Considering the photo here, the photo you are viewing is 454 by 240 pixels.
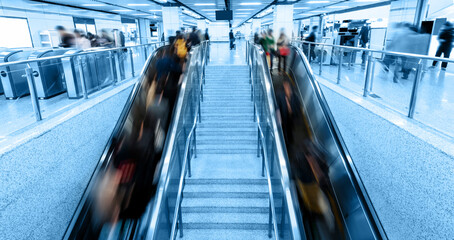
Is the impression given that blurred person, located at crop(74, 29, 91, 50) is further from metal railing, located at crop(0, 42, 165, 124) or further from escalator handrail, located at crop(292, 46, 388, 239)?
escalator handrail, located at crop(292, 46, 388, 239)

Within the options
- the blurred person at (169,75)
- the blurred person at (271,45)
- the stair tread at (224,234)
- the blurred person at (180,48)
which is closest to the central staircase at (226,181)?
the stair tread at (224,234)

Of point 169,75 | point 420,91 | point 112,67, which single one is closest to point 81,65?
point 112,67

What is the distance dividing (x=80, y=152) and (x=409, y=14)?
13.0 meters

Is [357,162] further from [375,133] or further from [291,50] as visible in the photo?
[291,50]

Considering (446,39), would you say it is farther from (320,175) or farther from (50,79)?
(50,79)

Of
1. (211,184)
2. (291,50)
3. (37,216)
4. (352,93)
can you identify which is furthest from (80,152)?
(291,50)

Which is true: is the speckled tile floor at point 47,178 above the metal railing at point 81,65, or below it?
below

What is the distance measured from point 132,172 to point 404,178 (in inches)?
154

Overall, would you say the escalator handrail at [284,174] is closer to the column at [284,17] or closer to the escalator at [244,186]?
the escalator at [244,186]

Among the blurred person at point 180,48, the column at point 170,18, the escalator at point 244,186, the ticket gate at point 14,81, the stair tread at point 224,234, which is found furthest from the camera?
the column at point 170,18

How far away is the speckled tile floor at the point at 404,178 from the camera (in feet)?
8.62

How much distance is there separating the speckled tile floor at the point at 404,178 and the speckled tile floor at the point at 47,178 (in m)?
4.10

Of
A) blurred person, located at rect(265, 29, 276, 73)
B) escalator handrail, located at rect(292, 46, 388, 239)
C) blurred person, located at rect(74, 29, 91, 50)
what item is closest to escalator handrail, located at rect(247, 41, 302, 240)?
escalator handrail, located at rect(292, 46, 388, 239)

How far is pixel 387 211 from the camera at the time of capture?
3.45m
